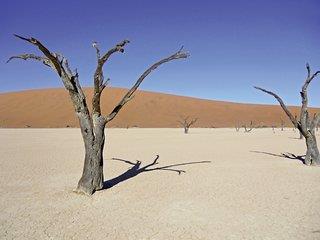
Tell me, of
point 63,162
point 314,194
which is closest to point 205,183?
point 314,194

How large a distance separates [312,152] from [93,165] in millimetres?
8153

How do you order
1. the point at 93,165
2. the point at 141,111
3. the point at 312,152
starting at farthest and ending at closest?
1. the point at 141,111
2. the point at 312,152
3. the point at 93,165

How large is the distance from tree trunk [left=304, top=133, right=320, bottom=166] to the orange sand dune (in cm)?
5468

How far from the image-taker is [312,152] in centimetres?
1334

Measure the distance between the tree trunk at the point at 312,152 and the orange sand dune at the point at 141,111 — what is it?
54.7 meters

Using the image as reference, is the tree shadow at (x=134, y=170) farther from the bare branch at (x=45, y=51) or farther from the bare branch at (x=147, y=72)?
the bare branch at (x=45, y=51)

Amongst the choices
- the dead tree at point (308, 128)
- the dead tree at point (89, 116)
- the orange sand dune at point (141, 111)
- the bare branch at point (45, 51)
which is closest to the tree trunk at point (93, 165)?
the dead tree at point (89, 116)

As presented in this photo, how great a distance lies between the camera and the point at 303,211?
23.7 feet

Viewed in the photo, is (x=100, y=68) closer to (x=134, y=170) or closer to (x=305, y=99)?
(x=134, y=170)

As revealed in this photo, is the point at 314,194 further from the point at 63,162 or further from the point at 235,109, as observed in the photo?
the point at 235,109

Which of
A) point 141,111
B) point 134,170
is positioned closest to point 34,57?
point 134,170

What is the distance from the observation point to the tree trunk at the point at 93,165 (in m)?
8.86

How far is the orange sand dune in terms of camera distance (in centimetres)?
7244

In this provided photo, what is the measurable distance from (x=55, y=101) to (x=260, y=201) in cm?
8607
